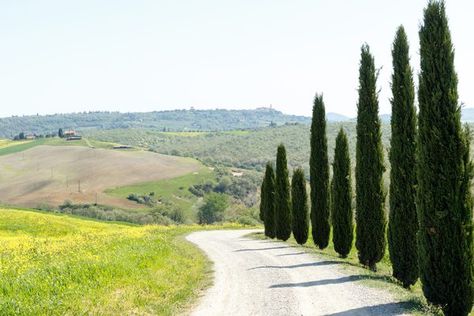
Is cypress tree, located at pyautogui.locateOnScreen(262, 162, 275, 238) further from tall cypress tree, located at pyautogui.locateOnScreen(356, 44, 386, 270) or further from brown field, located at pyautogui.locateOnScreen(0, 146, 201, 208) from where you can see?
brown field, located at pyautogui.locateOnScreen(0, 146, 201, 208)

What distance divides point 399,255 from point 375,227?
386cm

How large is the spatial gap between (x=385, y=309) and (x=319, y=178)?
19590 mm

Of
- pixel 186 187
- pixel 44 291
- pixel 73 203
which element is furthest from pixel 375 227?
pixel 186 187

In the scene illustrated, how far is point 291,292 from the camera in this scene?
16.5 meters

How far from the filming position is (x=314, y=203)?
111 ft

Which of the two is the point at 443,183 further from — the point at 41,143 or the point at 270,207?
the point at 41,143

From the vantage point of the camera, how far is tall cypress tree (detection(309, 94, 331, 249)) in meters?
33.3

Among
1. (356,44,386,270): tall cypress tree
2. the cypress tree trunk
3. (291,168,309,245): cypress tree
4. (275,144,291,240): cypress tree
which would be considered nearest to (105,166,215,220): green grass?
(275,144,291,240): cypress tree

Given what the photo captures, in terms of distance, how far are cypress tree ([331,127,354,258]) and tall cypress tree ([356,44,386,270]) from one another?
348 cm

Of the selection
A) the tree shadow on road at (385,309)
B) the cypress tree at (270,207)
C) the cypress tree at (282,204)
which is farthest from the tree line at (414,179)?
the cypress tree at (270,207)

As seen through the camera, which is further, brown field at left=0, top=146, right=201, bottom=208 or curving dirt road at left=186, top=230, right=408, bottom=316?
brown field at left=0, top=146, right=201, bottom=208

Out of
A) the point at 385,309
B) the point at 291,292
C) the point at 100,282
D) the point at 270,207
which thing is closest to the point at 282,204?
the point at 270,207

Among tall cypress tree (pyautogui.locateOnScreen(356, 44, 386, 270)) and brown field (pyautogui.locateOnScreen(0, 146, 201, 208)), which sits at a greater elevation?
tall cypress tree (pyautogui.locateOnScreen(356, 44, 386, 270))

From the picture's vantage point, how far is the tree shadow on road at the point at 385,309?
1378cm
